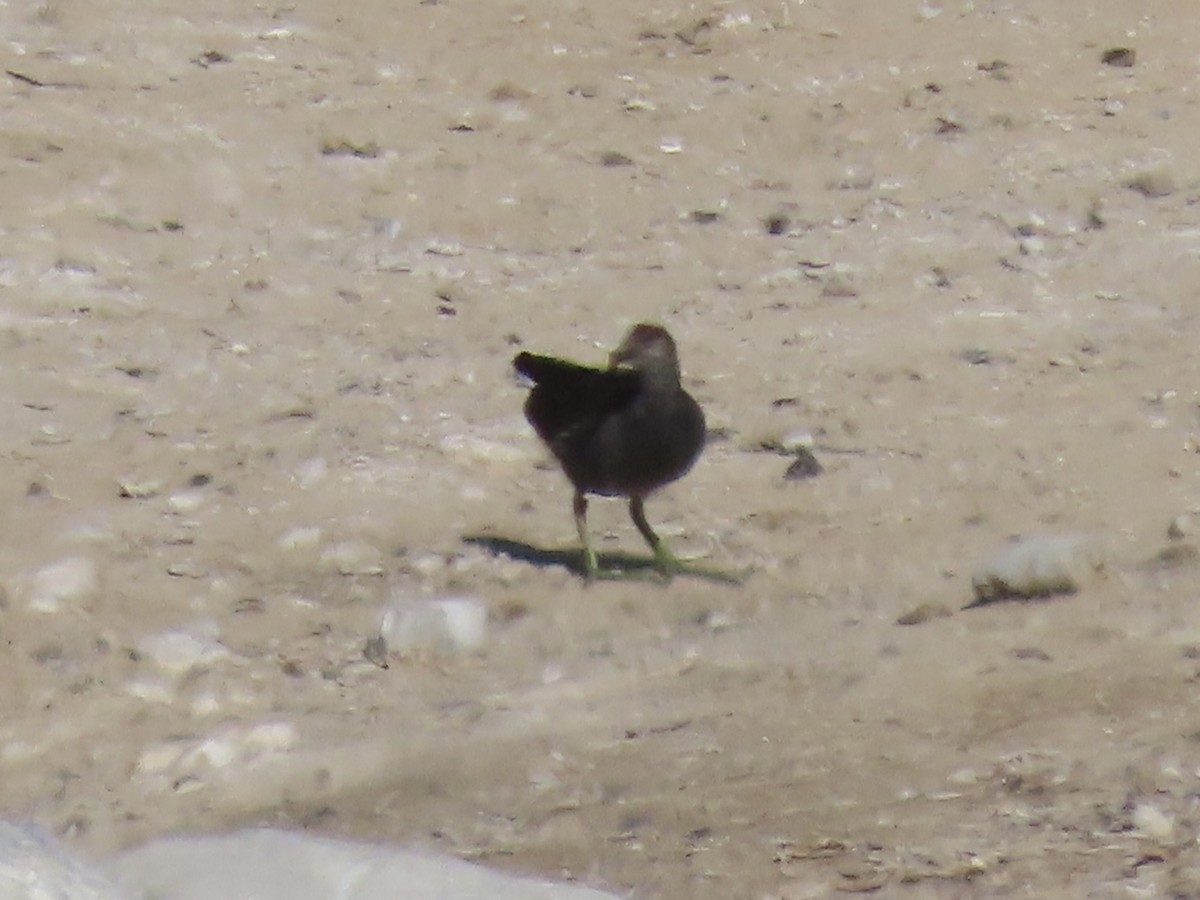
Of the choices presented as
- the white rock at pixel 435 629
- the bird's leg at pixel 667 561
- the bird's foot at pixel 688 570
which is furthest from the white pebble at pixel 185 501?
the bird's foot at pixel 688 570

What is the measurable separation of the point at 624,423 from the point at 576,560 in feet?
1.50

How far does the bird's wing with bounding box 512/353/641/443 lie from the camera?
6.45m

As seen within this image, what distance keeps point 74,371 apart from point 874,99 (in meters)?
4.59

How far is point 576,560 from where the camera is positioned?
6.53 m

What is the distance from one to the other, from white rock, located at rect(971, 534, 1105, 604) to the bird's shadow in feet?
2.91

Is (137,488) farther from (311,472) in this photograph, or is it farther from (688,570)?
(688,570)

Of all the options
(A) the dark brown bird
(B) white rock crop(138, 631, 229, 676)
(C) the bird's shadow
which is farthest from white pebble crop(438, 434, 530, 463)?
(B) white rock crop(138, 631, 229, 676)

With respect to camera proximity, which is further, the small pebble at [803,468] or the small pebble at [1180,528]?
the small pebble at [803,468]

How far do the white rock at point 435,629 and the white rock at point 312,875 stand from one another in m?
1.55

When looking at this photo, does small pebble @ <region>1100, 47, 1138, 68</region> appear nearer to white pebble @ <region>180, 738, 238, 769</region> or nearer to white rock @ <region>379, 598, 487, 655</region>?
white rock @ <region>379, 598, 487, 655</region>

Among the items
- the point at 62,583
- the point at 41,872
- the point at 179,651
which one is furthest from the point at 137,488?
Result: the point at 41,872

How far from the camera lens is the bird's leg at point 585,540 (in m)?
6.37

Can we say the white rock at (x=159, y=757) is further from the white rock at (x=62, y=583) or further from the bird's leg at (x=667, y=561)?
the bird's leg at (x=667, y=561)

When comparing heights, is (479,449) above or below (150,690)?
below
